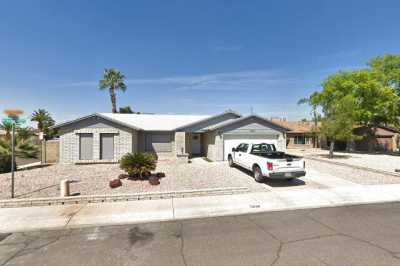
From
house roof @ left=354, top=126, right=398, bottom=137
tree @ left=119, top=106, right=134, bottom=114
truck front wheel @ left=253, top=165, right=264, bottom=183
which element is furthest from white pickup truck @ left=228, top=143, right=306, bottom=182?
tree @ left=119, top=106, right=134, bottom=114

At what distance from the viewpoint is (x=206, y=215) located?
6.06 meters

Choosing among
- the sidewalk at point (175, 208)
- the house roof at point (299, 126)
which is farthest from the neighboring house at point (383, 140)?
the sidewalk at point (175, 208)

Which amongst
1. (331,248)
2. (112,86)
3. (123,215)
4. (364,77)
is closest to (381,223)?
(331,248)

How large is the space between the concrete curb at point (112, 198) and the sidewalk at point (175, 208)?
23 centimetres

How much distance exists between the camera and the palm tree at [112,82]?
37688 mm

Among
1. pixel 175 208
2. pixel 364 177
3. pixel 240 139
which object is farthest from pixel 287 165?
pixel 240 139

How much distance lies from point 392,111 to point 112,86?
4310 cm

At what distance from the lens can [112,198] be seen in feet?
23.6

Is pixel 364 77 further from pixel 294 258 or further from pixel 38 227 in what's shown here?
pixel 38 227

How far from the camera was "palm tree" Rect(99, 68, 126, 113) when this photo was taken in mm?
37688

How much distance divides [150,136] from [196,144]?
529 centimetres

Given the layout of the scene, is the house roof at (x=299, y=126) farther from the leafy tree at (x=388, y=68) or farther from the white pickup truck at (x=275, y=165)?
the white pickup truck at (x=275, y=165)

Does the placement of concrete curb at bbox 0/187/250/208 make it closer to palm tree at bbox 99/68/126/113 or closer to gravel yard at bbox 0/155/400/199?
gravel yard at bbox 0/155/400/199

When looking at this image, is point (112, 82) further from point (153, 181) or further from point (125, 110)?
point (153, 181)
